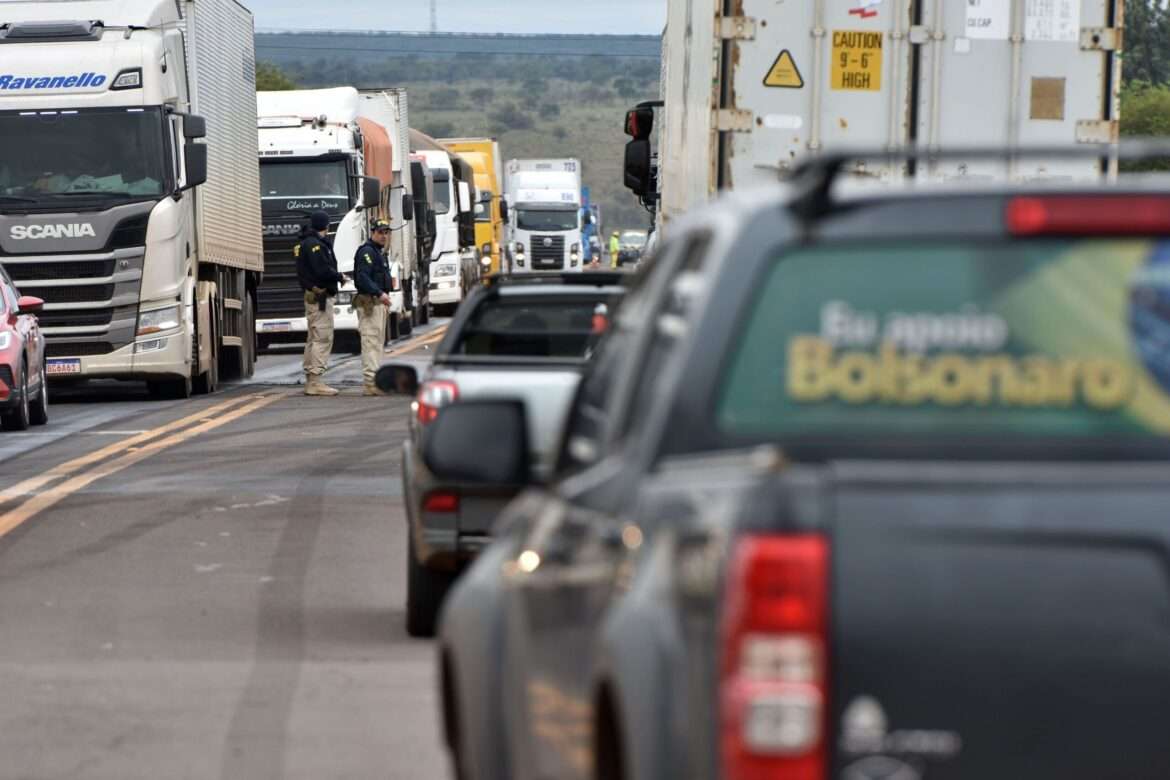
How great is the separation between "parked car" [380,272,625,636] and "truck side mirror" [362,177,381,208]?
2406 centimetres

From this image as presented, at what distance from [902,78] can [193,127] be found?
12207mm

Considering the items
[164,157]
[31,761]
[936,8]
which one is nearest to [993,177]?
[936,8]

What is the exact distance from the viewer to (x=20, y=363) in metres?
22.3

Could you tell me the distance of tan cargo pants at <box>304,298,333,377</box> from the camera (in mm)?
27625

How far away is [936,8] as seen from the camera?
1553cm

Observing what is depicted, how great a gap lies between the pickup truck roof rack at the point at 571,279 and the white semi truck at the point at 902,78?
13.3 ft

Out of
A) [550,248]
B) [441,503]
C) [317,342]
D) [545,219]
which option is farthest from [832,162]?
[545,219]

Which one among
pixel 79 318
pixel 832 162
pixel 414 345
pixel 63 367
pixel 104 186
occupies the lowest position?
pixel 414 345

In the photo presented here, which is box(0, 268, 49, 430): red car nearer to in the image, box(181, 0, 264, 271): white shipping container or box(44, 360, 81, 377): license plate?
box(44, 360, 81, 377): license plate

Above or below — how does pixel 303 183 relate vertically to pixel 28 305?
above

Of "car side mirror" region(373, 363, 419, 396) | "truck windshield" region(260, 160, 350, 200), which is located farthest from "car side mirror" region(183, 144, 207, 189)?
"car side mirror" region(373, 363, 419, 396)

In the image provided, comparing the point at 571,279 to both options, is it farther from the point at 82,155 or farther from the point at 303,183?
the point at 303,183

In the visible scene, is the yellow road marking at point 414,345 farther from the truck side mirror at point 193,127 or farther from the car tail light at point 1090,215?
the car tail light at point 1090,215

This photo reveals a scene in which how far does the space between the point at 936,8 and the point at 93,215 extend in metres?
12.9
